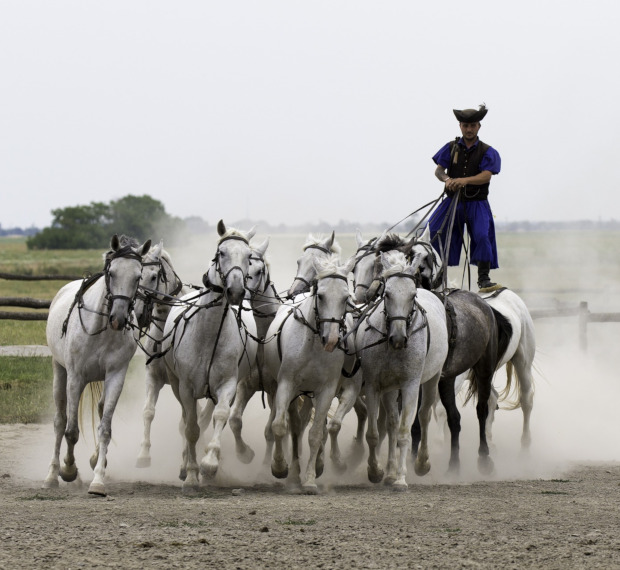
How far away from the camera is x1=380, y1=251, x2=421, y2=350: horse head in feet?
27.1

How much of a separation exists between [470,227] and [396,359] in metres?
3.09

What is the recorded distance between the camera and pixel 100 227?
249 ft

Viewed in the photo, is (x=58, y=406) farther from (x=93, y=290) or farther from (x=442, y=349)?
(x=442, y=349)

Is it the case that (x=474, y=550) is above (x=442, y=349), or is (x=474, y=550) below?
below

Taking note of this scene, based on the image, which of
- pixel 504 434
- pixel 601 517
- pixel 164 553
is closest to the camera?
pixel 164 553

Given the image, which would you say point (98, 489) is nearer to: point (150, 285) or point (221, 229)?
point (150, 285)

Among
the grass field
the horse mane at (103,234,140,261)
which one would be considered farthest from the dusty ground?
the grass field

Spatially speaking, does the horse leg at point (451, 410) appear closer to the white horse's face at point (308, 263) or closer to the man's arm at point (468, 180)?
the white horse's face at point (308, 263)

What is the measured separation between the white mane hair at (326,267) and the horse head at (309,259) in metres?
1.16

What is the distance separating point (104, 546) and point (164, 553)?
367 mm

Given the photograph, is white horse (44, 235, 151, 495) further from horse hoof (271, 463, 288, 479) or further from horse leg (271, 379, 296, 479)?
horse hoof (271, 463, 288, 479)

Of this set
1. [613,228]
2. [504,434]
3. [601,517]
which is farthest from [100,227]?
[601,517]

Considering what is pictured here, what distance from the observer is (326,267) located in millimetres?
8258

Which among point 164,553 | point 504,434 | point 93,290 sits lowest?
point 164,553
